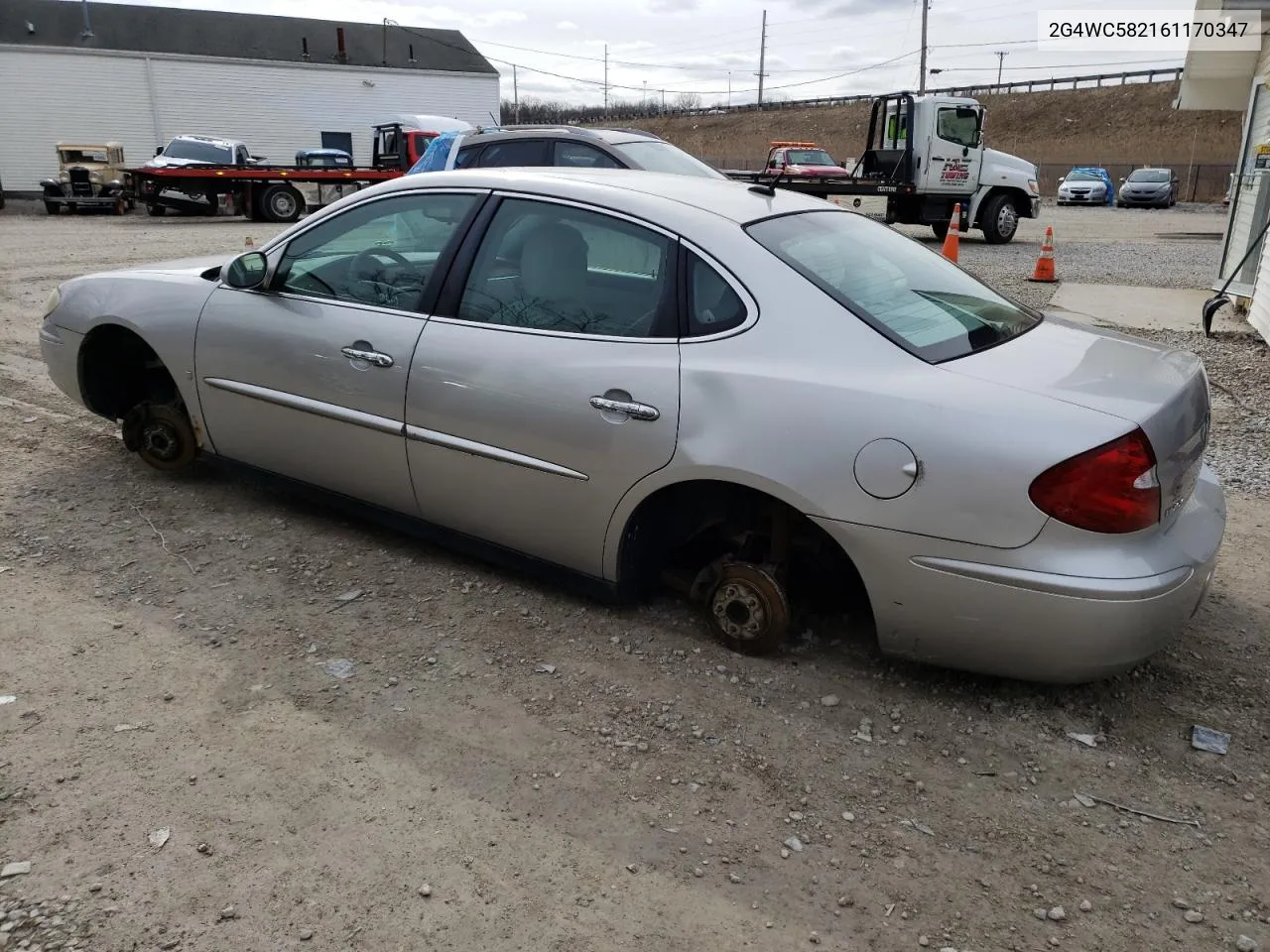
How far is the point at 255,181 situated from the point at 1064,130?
185 feet

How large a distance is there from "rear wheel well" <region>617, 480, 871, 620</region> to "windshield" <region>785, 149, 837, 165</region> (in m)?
25.5

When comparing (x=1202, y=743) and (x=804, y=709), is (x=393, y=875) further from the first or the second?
(x=1202, y=743)

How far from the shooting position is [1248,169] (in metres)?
10.5

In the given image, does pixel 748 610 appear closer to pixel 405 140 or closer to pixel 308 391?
pixel 308 391

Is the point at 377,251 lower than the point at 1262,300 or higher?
higher

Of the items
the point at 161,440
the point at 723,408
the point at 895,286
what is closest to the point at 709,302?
the point at 723,408

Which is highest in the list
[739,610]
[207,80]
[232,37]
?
[232,37]

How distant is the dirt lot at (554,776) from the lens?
2.10m

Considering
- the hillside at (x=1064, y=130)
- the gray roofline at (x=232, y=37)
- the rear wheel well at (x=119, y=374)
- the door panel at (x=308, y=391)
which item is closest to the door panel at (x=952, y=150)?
the rear wheel well at (x=119, y=374)

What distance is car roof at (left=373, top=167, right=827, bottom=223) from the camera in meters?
3.20

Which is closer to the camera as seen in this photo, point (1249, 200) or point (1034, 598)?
point (1034, 598)

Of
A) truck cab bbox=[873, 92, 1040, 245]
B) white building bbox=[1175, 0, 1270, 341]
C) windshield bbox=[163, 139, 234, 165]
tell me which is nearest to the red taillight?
white building bbox=[1175, 0, 1270, 341]

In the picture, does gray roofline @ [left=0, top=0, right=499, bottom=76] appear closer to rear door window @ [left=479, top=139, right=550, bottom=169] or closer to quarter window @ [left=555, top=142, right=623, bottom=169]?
rear door window @ [left=479, top=139, right=550, bottom=169]

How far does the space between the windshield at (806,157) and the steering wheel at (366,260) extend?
82.2 feet
